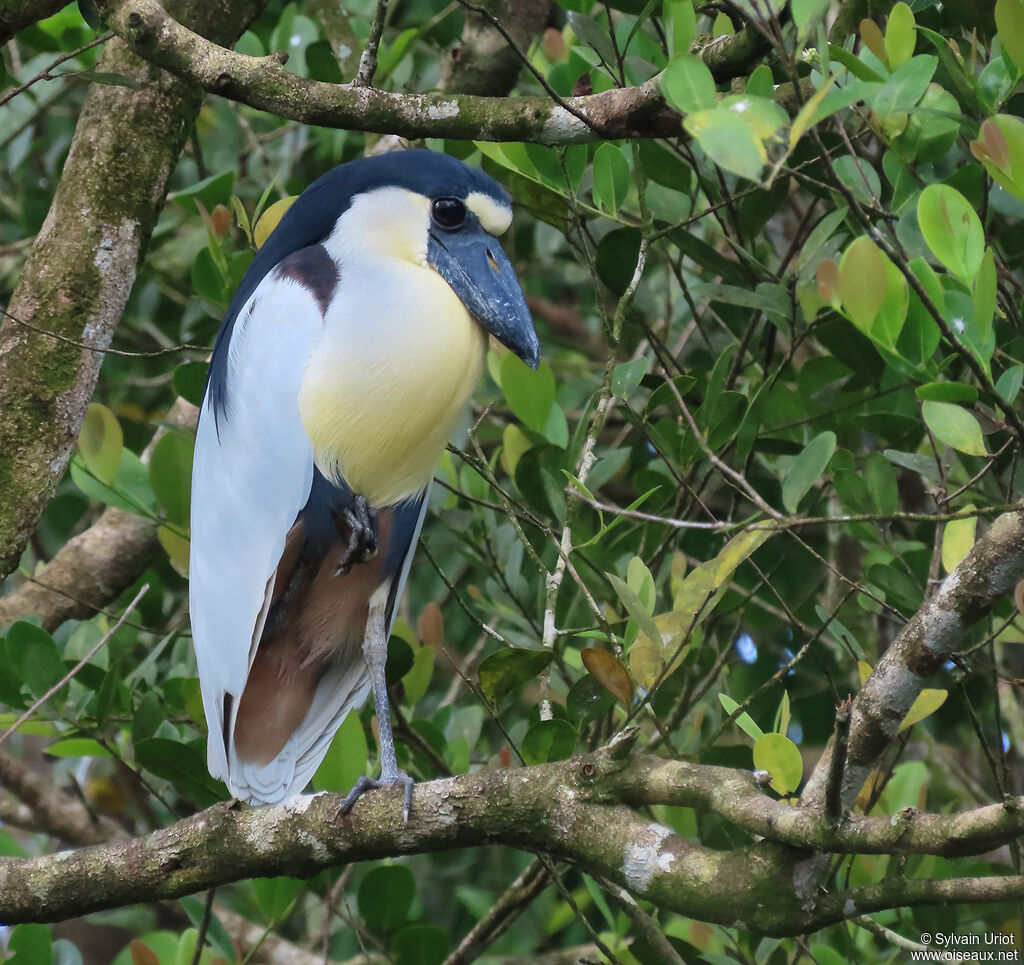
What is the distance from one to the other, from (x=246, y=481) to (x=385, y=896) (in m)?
0.68

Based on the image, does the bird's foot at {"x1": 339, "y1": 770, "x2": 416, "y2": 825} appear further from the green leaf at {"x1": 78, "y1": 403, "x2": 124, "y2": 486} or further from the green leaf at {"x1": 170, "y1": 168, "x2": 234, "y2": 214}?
the green leaf at {"x1": 170, "y1": 168, "x2": 234, "y2": 214}

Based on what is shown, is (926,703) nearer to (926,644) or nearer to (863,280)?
(926,644)

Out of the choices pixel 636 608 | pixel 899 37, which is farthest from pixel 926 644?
pixel 899 37

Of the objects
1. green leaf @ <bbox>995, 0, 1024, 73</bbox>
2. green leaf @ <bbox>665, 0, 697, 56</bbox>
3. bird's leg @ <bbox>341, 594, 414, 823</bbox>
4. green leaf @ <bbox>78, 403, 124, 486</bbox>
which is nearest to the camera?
green leaf @ <bbox>995, 0, 1024, 73</bbox>

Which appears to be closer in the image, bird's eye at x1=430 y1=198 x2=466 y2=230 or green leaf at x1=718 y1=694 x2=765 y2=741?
green leaf at x1=718 y1=694 x2=765 y2=741

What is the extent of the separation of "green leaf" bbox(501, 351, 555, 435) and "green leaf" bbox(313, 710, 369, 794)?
1.84 ft

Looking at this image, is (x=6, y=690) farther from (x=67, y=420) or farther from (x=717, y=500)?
(x=717, y=500)

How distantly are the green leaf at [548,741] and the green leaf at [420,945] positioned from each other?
43cm

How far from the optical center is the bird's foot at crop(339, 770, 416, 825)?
139cm

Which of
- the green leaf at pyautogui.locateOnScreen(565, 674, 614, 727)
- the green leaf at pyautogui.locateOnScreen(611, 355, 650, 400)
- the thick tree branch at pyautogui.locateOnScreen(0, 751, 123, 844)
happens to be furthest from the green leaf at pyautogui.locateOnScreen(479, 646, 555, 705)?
the thick tree branch at pyautogui.locateOnScreen(0, 751, 123, 844)

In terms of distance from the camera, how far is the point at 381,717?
1812 mm

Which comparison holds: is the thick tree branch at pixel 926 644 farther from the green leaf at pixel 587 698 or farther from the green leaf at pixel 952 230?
the green leaf at pixel 587 698

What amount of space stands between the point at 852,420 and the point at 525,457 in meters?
0.51

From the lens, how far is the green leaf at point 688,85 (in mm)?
1162
